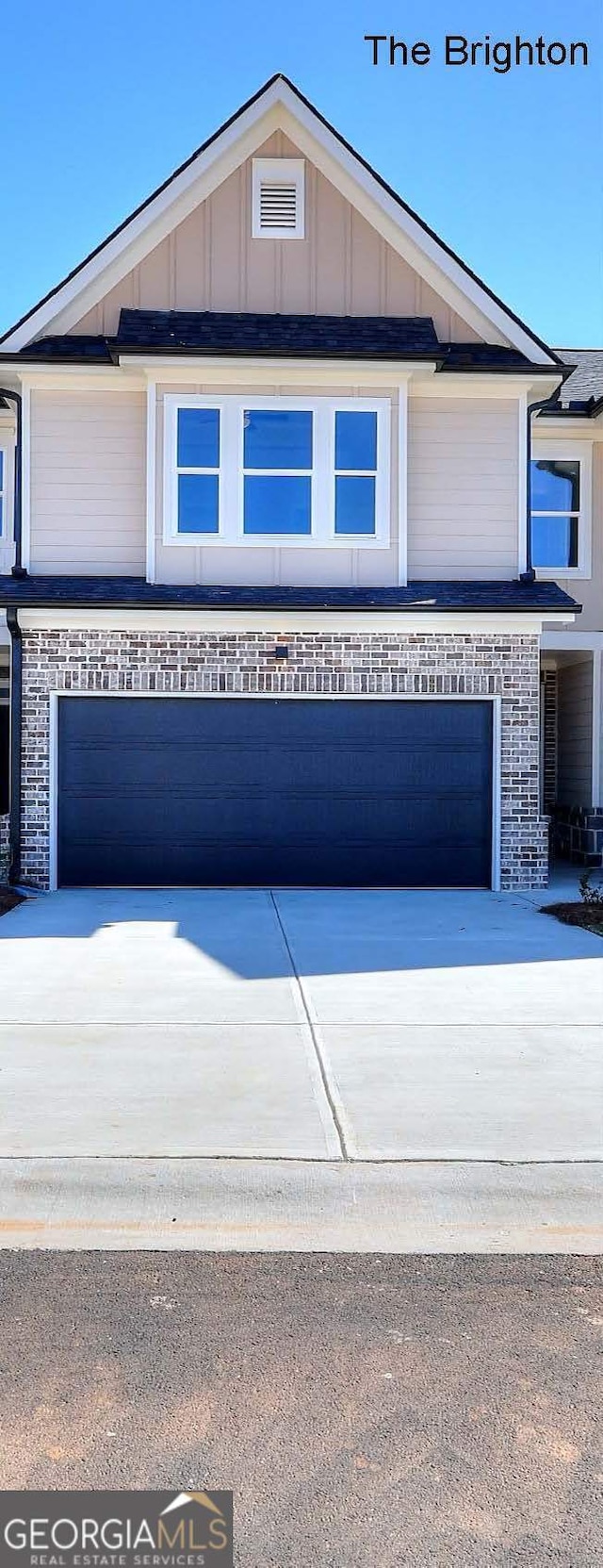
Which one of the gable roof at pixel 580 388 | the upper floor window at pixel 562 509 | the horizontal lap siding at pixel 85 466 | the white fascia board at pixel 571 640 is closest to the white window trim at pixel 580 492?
the upper floor window at pixel 562 509

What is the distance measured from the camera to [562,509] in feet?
54.5

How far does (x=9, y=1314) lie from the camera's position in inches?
143

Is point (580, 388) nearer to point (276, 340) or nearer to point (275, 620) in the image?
point (276, 340)

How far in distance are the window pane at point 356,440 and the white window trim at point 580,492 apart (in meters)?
3.61

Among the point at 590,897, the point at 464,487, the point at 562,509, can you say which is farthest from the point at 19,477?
the point at 590,897

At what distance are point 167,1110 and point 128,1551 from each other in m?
2.96

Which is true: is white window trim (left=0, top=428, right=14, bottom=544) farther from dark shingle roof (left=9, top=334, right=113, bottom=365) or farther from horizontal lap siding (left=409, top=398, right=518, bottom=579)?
horizontal lap siding (left=409, top=398, right=518, bottom=579)

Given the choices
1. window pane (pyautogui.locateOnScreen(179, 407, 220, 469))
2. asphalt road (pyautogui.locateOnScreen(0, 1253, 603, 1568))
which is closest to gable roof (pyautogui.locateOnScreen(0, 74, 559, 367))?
window pane (pyautogui.locateOnScreen(179, 407, 220, 469))

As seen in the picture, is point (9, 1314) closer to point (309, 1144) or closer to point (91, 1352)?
point (91, 1352)

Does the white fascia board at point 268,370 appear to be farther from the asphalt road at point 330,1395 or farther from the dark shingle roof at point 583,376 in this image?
the asphalt road at point 330,1395

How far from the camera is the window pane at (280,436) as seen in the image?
45.5ft

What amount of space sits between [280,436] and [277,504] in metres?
0.82

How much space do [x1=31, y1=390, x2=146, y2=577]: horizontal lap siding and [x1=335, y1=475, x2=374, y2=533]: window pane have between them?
2.39 metres

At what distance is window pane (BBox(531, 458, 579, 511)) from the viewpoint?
654 inches
